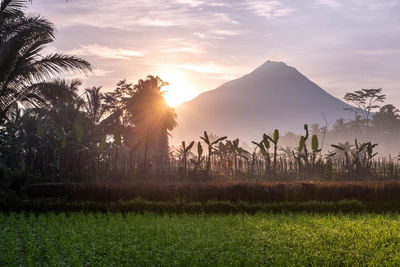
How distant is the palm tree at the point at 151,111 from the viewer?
4369cm

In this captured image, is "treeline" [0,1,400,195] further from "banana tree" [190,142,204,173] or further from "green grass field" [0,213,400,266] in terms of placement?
"green grass field" [0,213,400,266]

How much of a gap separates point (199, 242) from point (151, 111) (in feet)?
112

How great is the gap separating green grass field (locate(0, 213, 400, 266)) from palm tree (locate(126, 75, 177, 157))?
1190 inches

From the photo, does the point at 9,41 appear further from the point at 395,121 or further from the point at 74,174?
the point at 395,121

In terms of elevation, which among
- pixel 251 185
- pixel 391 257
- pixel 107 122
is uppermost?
pixel 107 122

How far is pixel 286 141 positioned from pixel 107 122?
101 metres

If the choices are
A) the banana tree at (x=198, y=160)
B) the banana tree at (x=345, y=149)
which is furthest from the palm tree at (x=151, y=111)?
the banana tree at (x=198, y=160)

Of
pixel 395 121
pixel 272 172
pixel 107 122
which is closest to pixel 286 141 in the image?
pixel 395 121

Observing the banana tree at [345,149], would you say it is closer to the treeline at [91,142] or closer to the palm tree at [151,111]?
the treeline at [91,142]

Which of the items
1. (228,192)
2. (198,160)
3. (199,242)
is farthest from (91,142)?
(199,242)

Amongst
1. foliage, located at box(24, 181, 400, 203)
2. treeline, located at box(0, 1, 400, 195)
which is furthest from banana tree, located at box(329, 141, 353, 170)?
foliage, located at box(24, 181, 400, 203)

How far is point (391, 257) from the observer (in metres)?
9.42

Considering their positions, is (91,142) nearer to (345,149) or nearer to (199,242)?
(345,149)

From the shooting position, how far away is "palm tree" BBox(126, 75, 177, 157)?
4369cm
